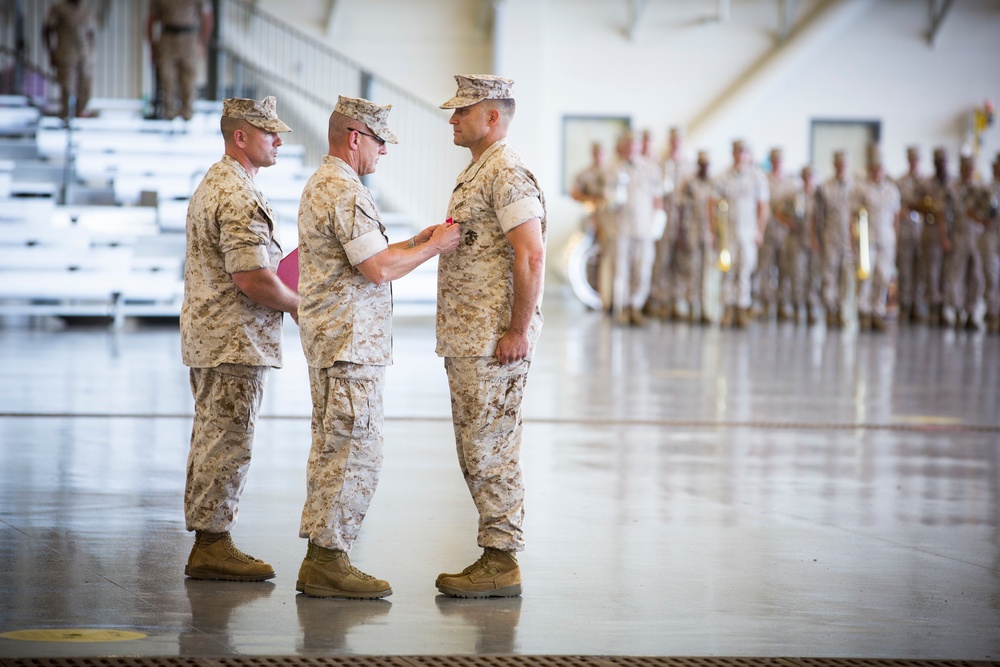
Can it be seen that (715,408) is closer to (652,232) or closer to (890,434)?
(890,434)

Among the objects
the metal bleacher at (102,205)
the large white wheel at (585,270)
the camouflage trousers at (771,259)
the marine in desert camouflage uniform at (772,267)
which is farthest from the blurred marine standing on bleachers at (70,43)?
the camouflage trousers at (771,259)

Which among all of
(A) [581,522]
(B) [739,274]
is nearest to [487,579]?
(A) [581,522]

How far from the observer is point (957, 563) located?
4.68 meters

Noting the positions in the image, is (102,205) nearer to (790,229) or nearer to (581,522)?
(790,229)

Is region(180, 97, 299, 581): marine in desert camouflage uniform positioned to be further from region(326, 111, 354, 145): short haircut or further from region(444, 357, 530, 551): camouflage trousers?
region(444, 357, 530, 551): camouflage trousers

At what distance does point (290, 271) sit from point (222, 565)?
916 mm

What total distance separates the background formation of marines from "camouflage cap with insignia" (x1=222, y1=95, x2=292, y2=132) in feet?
41.7

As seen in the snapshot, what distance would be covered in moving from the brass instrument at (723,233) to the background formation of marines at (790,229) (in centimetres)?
2

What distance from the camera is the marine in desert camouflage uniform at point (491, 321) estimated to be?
4.07 m

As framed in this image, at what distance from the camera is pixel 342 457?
13.2ft

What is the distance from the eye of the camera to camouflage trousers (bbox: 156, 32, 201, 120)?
15562 millimetres

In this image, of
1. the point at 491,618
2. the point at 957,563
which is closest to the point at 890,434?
the point at 957,563

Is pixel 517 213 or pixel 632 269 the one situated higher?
pixel 632 269

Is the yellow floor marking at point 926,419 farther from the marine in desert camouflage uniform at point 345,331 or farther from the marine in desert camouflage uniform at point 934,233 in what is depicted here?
the marine in desert camouflage uniform at point 934,233
